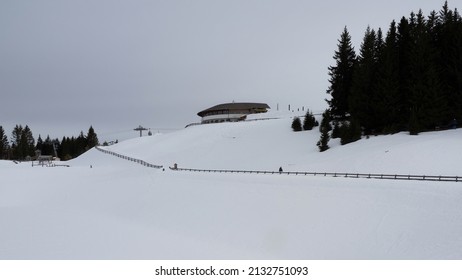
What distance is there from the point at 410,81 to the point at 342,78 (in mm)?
14101

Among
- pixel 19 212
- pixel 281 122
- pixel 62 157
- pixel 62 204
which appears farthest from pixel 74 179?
pixel 62 157

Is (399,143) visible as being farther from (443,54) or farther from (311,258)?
(311,258)

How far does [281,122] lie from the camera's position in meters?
76.3

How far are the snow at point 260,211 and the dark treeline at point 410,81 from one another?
10.8ft

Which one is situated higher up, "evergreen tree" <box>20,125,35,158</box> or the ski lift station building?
the ski lift station building

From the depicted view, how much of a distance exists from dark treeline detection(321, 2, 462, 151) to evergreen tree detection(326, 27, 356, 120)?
4.53ft

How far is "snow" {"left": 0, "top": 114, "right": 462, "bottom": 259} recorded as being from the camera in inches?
832

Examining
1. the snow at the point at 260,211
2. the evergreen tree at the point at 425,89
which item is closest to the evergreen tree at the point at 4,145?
the snow at the point at 260,211

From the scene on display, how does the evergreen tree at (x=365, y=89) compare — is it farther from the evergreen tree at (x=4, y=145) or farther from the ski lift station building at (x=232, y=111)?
the evergreen tree at (x=4, y=145)

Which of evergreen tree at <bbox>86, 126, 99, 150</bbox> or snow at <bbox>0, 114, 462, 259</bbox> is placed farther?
evergreen tree at <bbox>86, 126, 99, 150</bbox>

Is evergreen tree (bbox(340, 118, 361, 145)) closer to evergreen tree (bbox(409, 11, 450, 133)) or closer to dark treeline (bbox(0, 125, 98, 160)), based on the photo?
evergreen tree (bbox(409, 11, 450, 133))

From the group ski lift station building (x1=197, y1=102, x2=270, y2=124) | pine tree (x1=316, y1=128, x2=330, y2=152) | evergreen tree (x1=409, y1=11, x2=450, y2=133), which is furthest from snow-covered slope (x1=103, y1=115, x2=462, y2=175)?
ski lift station building (x1=197, y1=102, x2=270, y2=124)

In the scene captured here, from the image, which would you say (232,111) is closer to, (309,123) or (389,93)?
(309,123)

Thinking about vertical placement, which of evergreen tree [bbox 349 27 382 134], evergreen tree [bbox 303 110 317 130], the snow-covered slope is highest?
evergreen tree [bbox 349 27 382 134]
